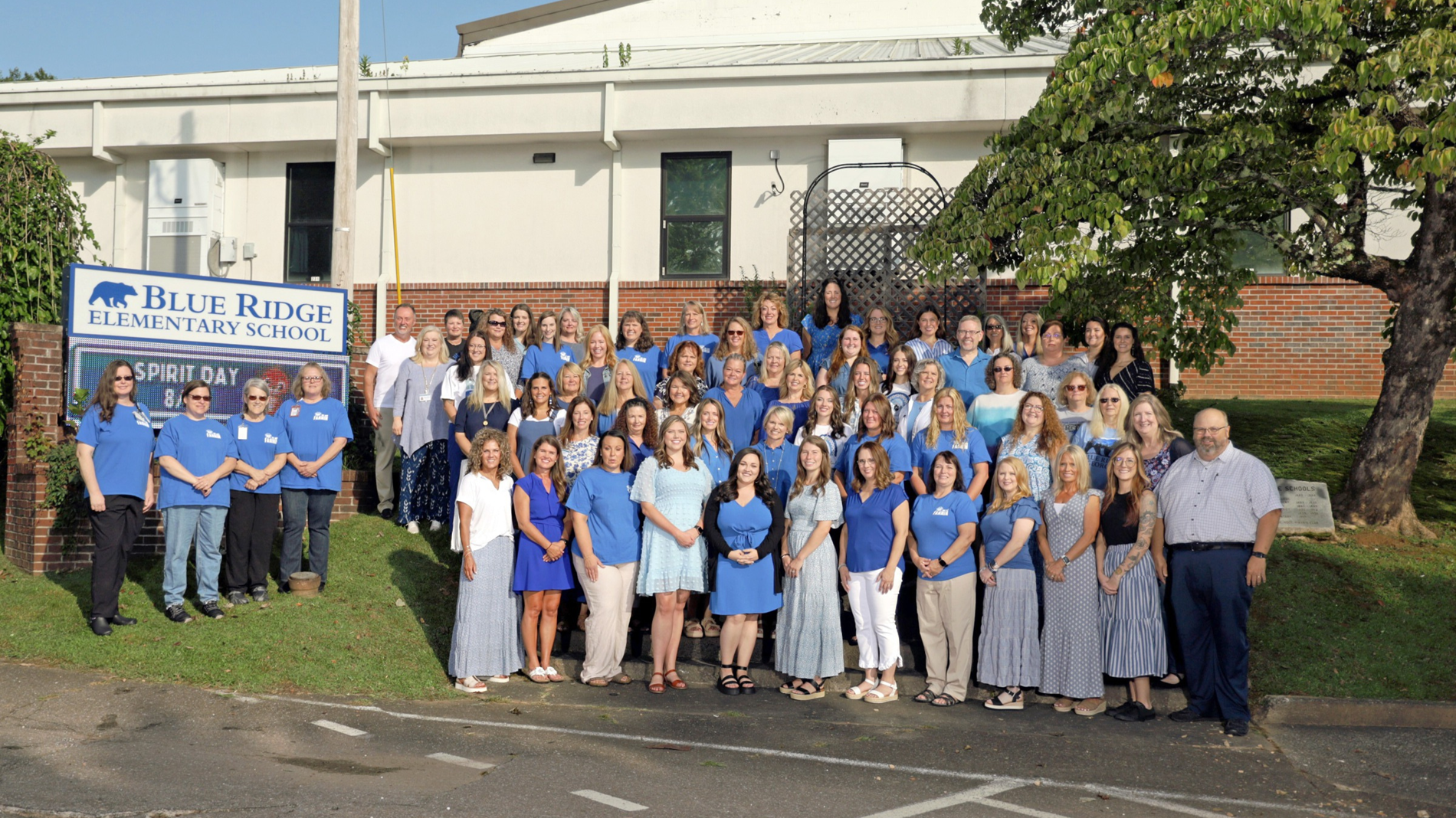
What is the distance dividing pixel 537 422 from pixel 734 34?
14.9 metres

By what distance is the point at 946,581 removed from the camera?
321 inches

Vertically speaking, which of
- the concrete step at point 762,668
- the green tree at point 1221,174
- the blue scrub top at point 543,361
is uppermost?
the green tree at point 1221,174

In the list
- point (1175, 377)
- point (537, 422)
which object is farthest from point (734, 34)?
point (537, 422)

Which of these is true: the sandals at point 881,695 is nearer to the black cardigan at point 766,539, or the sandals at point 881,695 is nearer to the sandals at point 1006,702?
the sandals at point 1006,702

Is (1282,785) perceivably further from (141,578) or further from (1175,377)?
(1175,377)

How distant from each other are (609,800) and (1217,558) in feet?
13.8

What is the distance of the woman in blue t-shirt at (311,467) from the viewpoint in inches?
376

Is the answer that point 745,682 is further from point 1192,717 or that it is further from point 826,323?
point 826,323

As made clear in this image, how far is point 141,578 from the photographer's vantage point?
10.0 metres

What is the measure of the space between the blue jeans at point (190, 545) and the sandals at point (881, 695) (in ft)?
16.2

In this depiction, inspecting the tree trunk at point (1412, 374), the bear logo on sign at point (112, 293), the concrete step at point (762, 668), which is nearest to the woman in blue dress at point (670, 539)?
the concrete step at point (762, 668)

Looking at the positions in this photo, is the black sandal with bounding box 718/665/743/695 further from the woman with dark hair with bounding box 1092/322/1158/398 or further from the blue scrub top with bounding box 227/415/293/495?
the blue scrub top with bounding box 227/415/293/495

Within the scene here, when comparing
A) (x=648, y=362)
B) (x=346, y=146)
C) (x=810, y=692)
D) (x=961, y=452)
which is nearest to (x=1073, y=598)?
(x=961, y=452)

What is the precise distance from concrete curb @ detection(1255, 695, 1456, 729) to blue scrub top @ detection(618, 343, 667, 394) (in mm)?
5319
